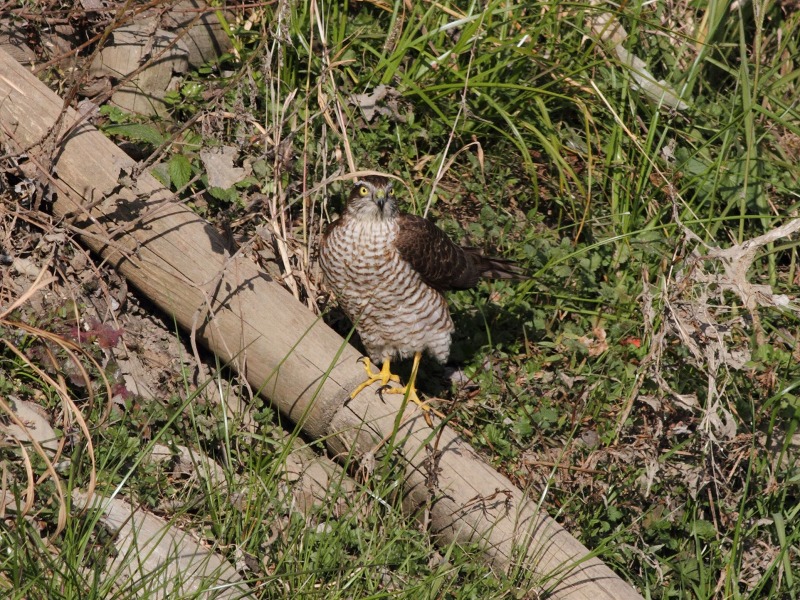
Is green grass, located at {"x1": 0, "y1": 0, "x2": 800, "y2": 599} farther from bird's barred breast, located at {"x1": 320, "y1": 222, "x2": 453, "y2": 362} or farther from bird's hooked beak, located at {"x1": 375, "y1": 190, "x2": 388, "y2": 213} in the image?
bird's hooked beak, located at {"x1": 375, "y1": 190, "x2": 388, "y2": 213}

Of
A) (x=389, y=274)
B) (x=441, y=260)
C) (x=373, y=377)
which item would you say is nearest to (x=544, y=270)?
(x=441, y=260)

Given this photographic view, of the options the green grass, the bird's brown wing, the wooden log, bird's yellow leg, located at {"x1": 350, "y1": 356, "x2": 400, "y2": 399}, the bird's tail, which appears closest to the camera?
the green grass

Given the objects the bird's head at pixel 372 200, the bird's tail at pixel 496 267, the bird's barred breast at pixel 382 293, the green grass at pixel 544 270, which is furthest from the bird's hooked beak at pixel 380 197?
the bird's tail at pixel 496 267

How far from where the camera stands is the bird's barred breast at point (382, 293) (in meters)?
4.42

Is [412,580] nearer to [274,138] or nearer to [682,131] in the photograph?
[274,138]

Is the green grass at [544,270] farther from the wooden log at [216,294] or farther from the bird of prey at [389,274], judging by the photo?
the bird of prey at [389,274]

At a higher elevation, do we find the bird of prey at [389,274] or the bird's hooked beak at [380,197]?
the bird's hooked beak at [380,197]

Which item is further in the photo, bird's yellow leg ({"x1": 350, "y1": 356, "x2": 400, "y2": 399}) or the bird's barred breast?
the bird's barred breast

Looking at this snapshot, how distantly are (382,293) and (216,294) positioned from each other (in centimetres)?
82

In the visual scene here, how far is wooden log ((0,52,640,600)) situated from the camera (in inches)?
160

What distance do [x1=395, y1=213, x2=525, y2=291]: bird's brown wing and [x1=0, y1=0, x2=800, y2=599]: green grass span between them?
15.1 inches

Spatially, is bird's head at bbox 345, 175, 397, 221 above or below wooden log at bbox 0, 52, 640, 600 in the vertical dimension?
above

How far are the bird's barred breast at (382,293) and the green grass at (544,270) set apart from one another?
1.12ft

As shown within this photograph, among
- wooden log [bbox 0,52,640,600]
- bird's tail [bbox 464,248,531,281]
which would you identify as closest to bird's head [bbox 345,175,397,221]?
wooden log [bbox 0,52,640,600]
